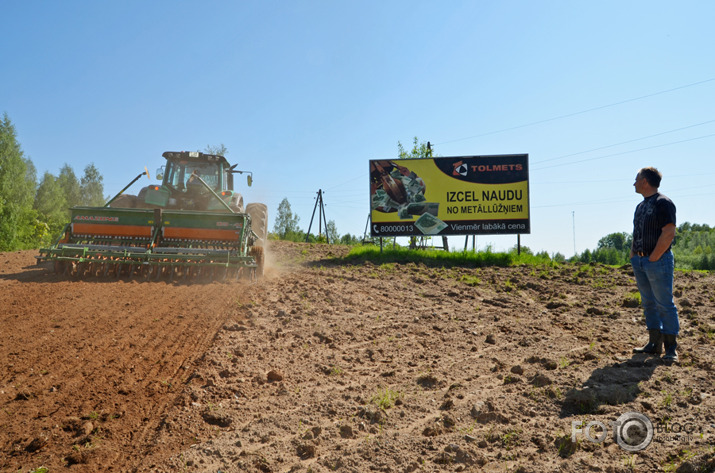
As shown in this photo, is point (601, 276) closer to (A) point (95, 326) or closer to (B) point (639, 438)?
(B) point (639, 438)

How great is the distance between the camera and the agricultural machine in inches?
336

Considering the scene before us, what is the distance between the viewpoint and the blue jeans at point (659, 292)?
4.57m

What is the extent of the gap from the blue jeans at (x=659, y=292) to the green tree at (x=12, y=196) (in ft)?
89.7

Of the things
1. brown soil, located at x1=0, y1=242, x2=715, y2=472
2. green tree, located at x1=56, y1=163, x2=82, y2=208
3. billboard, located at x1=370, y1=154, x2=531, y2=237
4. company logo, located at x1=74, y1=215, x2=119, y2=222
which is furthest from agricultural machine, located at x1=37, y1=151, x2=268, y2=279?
green tree, located at x1=56, y1=163, x2=82, y2=208

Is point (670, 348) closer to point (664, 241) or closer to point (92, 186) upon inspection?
point (664, 241)

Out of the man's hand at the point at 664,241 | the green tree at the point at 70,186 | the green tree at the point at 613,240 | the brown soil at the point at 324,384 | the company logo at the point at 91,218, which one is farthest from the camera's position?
the green tree at the point at 70,186

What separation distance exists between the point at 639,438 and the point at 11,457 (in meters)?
3.99

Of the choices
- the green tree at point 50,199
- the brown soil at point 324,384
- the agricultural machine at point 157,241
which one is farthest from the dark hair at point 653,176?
the green tree at point 50,199

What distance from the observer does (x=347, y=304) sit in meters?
7.48

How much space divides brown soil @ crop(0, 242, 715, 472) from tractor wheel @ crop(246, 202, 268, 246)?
4.05 metres

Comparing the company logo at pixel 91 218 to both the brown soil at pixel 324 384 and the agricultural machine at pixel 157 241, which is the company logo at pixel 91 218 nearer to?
the agricultural machine at pixel 157 241

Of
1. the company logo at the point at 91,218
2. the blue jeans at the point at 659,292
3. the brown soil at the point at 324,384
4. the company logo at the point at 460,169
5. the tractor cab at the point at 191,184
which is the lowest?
the brown soil at the point at 324,384

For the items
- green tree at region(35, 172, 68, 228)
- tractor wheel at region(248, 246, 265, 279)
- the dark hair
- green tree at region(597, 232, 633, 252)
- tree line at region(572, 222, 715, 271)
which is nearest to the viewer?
the dark hair

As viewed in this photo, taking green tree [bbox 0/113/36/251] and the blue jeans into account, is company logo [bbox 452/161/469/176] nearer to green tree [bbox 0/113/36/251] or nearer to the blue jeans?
the blue jeans
